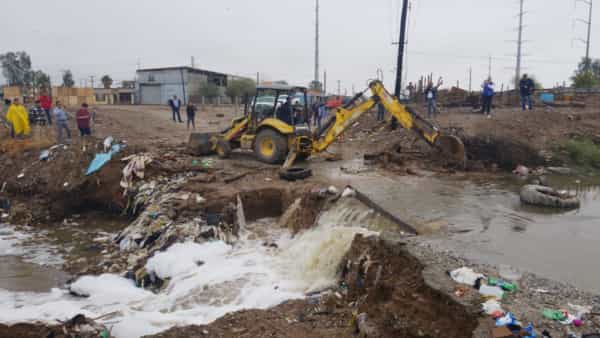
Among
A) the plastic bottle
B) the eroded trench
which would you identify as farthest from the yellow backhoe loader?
the plastic bottle

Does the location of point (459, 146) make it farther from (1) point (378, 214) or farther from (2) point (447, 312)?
(2) point (447, 312)

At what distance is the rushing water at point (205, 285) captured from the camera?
562 centimetres

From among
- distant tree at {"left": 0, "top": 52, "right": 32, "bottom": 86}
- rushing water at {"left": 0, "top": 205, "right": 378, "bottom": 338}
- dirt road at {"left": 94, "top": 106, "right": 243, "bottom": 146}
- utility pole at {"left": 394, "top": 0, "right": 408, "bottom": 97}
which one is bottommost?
rushing water at {"left": 0, "top": 205, "right": 378, "bottom": 338}

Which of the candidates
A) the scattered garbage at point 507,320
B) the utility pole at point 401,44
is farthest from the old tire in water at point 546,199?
the utility pole at point 401,44

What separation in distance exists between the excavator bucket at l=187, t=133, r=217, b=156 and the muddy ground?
48 centimetres

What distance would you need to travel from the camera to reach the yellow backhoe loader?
10.2 m

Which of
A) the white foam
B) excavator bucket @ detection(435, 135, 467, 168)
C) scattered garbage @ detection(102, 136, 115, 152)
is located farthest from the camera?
scattered garbage @ detection(102, 136, 115, 152)

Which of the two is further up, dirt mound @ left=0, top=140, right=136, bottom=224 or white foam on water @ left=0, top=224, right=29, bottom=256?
dirt mound @ left=0, top=140, right=136, bottom=224

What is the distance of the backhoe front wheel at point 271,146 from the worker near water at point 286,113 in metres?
0.49

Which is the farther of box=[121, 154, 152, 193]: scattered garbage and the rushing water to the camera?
box=[121, 154, 152, 193]: scattered garbage

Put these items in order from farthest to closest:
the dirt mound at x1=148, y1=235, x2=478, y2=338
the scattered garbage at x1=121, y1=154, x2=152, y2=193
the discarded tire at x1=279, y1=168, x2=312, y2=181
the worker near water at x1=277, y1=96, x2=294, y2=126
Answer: the worker near water at x1=277, y1=96, x2=294, y2=126 < the scattered garbage at x1=121, y1=154, x2=152, y2=193 < the discarded tire at x1=279, y1=168, x2=312, y2=181 < the dirt mound at x1=148, y1=235, x2=478, y2=338

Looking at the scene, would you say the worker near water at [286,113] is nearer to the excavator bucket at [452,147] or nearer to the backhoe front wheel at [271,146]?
the backhoe front wheel at [271,146]

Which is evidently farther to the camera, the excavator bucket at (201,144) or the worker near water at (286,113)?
the excavator bucket at (201,144)

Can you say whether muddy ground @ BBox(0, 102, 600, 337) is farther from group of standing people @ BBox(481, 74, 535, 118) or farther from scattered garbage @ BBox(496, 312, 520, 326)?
group of standing people @ BBox(481, 74, 535, 118)
